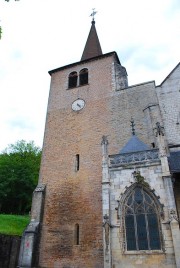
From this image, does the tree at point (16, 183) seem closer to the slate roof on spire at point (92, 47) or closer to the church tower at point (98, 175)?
the church tower at point (98, 175)

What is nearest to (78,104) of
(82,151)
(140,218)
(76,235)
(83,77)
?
(83,77)

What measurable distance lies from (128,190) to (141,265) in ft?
8.54

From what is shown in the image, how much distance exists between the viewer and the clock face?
16.9 m

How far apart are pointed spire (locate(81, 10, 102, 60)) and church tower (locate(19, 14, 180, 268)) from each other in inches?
16.8

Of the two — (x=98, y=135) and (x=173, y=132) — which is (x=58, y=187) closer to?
(x=98, y=135)

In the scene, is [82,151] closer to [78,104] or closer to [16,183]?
[78,104]

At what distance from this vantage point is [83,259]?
1173 centimetres

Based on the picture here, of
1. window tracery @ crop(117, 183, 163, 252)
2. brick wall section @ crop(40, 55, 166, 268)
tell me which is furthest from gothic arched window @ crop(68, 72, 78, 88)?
window tracery @ crop(117, 183, 163, 252)

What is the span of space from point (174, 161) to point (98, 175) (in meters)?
4.09

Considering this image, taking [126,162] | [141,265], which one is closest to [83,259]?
[141,265]

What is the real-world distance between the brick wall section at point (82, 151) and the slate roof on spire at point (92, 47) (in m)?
2.19

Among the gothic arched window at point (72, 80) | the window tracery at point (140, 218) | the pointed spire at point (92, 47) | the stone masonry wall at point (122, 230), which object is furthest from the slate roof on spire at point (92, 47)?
the window tracery at point (140, 218)

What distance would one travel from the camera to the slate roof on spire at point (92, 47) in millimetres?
Answer: 21078

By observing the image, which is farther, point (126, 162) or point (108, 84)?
point (108, 84)
